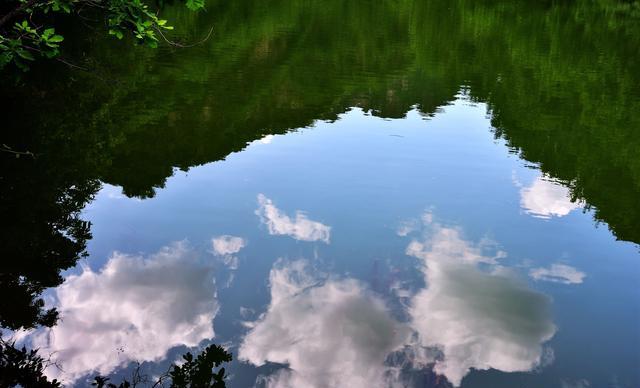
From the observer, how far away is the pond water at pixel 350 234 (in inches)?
455

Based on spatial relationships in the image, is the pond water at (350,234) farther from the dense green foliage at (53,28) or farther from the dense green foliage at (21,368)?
the dense green foliage at (53,28)

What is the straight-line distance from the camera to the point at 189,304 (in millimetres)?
12906

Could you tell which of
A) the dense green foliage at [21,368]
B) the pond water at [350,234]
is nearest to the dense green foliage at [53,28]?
the dense green foliage at [21,368]

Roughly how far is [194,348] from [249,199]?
8.19 meters

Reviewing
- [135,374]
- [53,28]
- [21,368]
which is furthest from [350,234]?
[53,28]

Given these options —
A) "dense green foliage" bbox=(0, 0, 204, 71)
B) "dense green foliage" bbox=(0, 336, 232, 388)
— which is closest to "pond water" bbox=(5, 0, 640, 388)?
"dense green foliage" bbox=(0, 336, 232, 388)

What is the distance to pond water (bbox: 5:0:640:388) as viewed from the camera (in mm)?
11555

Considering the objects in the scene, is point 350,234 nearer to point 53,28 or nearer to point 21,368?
point 21,368

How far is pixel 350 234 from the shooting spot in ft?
53.9

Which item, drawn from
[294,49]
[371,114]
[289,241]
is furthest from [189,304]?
[294,49]

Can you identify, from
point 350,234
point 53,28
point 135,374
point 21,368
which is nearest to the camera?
point 53,28

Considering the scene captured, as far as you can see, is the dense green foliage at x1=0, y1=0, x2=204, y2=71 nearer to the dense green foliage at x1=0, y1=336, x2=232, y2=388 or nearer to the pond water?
the dense green foliage at x1=0, y1=336, x2=232, y2=388

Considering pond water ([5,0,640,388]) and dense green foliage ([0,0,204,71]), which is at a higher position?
dense green foliage ([0,0,204,71])

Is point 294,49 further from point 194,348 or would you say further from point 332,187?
point 194,348
